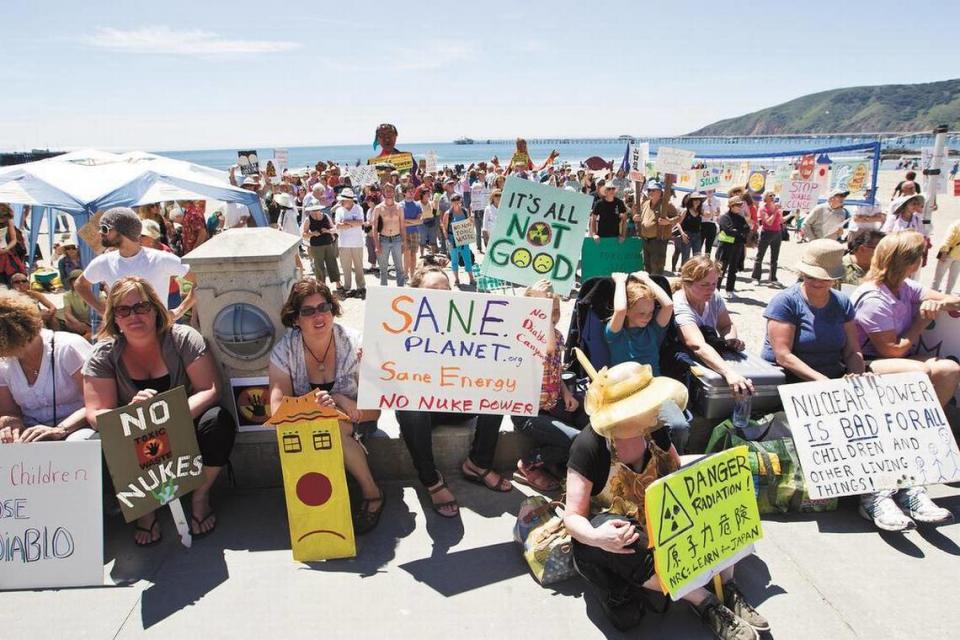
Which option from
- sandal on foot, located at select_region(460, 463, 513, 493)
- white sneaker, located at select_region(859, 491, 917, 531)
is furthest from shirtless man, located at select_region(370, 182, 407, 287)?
white sneaker, located at select_region(859, 491, 917, 531)

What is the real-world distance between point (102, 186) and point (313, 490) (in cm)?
735

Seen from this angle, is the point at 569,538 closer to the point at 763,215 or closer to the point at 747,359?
the point at 747,359

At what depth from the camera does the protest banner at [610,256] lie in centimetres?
824

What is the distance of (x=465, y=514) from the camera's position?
359cm

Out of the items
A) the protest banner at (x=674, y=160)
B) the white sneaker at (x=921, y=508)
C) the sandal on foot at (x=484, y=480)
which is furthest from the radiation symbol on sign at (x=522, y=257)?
the protest banner at (x=674, y=160)

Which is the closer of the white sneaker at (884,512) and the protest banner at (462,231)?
the white sneaker at (884,512)

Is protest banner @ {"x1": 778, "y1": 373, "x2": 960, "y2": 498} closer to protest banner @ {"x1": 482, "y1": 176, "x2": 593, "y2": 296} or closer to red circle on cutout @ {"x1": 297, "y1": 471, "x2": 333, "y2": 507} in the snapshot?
protest banner @ {"x1": 482, "y1": 176, "x2": 593, "y2": 296}

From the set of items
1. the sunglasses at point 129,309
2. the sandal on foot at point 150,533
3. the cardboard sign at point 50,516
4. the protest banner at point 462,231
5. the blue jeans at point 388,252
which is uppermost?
the sunglasses at point 129,309

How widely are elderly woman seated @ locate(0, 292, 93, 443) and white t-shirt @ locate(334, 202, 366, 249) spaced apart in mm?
6447

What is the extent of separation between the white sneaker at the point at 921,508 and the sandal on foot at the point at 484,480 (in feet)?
8.01

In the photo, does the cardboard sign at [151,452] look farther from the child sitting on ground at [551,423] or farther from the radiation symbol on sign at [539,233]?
the radiation symbol on sign at [539,233]

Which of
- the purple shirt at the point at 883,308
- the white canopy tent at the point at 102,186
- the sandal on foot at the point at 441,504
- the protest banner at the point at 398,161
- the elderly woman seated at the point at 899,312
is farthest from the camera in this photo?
the protest banner at the point at 398,161

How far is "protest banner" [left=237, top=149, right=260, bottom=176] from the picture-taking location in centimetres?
2209

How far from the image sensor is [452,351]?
3.40 m
